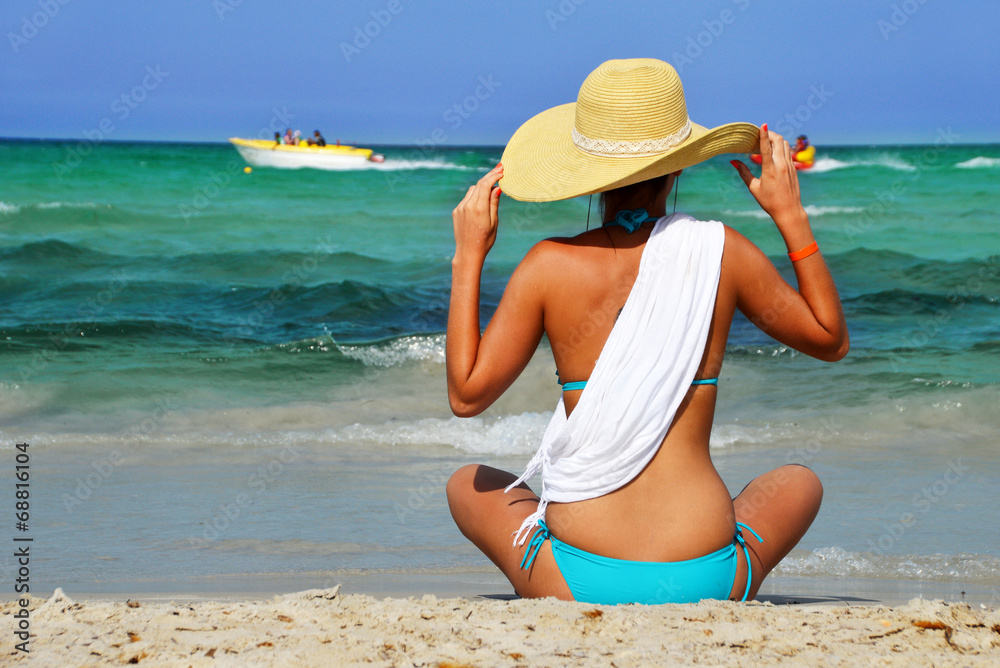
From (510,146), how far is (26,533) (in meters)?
2.86

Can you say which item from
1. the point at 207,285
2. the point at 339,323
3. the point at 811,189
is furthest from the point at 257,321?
the point at 811,189

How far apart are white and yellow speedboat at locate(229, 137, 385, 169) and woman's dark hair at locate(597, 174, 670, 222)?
26614 mm

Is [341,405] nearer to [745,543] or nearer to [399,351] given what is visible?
[399,351]

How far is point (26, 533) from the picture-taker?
369 centimetres

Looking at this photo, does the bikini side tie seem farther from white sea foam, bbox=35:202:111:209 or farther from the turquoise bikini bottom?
white sea foam, bbox=35:202:111:209

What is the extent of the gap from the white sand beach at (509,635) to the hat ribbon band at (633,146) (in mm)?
1009

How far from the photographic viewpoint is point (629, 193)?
6.54ft

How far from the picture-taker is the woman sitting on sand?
1882 mm

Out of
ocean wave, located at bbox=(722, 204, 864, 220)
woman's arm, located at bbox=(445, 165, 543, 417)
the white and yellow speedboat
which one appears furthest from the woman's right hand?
the white and yellow speedboat

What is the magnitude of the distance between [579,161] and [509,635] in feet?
3.52

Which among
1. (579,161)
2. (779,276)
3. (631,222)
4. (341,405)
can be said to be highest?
(579,161)

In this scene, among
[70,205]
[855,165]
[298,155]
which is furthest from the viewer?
[855,165]

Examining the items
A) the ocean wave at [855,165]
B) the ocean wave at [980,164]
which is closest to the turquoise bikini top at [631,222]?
the ocean wave at [855,165]

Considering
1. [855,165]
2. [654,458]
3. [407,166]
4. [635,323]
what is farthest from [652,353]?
[855,165]
